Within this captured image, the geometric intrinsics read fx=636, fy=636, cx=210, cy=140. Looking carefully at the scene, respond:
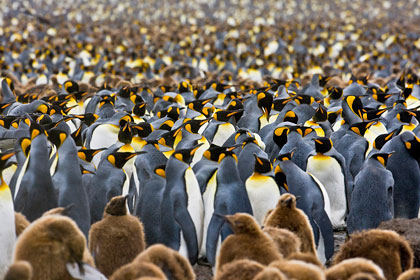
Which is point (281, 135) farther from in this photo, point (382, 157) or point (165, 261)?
point (165, 261)

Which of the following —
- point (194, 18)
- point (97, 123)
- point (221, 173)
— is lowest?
point (194, 18)

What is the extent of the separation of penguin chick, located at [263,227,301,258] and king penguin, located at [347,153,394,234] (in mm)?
1366

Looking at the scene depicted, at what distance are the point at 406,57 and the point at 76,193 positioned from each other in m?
16.0

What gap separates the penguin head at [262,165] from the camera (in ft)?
16.0

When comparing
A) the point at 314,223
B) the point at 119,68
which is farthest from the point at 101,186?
the point at 119,68

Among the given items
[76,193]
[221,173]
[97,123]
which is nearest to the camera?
[76,193]

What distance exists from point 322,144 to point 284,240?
213cm

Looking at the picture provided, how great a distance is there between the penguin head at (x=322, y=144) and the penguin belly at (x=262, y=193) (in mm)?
858

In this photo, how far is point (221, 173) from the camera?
4691mm

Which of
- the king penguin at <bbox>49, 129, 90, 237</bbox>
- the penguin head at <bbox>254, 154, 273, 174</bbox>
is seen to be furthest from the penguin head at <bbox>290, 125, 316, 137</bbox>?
the king penguin at <bbox>49, 129, 90, 237</bbox>

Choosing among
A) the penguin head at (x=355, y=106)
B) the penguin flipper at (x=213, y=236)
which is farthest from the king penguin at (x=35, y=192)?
the penguin head at (x=355, y=106)

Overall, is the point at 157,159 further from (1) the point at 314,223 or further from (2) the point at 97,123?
(2) the point at 97,123

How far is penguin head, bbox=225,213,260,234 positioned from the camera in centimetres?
342

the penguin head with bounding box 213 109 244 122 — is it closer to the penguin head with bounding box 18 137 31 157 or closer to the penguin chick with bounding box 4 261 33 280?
the penguin head with bounding box 18 137 31 157
